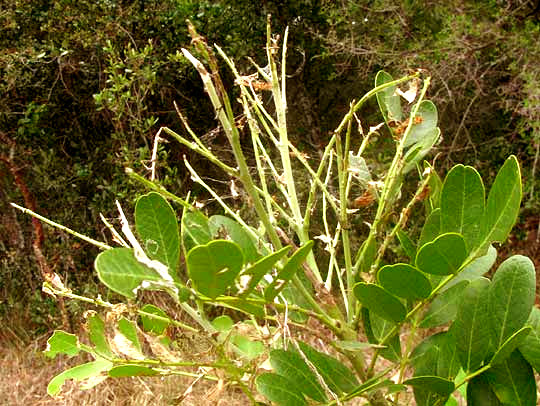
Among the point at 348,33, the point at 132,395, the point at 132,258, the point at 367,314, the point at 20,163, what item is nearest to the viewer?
the point at 132,258

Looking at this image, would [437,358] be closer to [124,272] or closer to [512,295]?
[512,295]

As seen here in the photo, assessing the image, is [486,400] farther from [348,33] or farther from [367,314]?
[348,33]

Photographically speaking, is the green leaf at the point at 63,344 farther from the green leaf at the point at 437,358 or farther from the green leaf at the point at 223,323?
the green leaf at the point at 437,358

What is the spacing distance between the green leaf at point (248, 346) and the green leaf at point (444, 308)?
122mm

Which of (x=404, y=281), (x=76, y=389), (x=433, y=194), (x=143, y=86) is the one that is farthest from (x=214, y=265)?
(x=143, y=86)

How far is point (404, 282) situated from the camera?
0.39 m

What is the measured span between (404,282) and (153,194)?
0.15 metres

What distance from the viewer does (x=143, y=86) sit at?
8.67 feet

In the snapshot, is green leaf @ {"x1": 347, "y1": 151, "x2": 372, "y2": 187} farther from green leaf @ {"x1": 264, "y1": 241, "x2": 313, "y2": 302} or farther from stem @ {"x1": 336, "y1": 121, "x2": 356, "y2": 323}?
green leaf @ {"x1": 264, "y1": 241, "x2": 313, "y2": 302}

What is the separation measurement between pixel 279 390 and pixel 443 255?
0.13 m

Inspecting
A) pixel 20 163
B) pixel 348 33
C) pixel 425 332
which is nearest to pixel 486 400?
pixel 425 332

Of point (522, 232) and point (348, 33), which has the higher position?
point (348, 33)

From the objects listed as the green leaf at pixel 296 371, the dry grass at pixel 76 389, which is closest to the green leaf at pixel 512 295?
the green leaf at pixel 296 371

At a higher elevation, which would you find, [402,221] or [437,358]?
[402,221]
